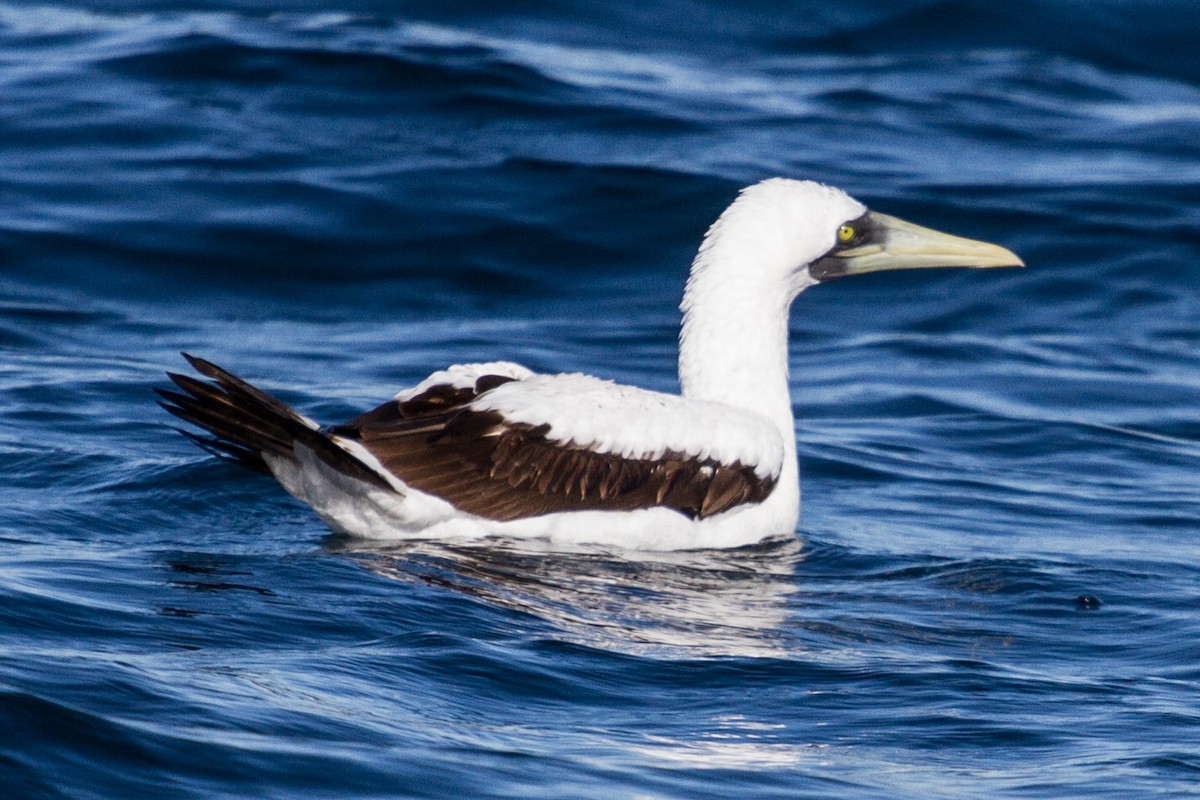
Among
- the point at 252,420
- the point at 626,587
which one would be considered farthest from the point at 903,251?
the point at 252,420

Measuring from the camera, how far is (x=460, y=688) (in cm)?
561

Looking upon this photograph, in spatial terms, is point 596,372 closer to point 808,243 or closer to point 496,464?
point 808,243

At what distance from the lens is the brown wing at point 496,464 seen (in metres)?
7.24

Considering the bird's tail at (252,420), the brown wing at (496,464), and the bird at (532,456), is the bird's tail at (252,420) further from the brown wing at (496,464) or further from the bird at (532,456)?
the brown wing at (496,464)

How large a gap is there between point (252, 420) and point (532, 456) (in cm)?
110

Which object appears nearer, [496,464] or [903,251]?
[496,464]

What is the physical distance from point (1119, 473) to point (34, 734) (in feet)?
23.3

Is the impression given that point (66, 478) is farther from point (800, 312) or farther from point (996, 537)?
point (800, 312)

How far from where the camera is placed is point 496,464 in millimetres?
7316

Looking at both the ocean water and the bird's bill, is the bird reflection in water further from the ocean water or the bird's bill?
the bird's bill

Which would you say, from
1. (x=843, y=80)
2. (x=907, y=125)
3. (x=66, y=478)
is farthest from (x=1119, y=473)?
(x=843, y=80)

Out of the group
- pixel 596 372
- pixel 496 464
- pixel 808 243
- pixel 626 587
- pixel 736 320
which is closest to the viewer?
pixel 626 587

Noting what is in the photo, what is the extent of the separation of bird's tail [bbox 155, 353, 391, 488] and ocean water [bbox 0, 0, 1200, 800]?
39cm

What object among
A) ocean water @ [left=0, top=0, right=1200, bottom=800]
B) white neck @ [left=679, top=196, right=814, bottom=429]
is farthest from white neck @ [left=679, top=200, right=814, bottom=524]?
ocean water @ [left=0, top=0, right=1200, bottom=800]
